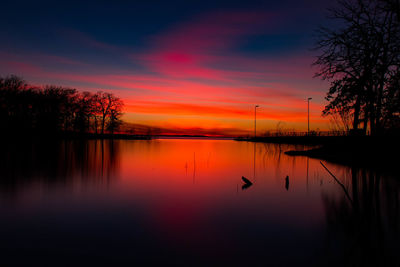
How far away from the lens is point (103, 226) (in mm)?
8133

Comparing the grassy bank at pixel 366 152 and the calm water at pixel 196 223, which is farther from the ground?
the grassy bank at pixel 366 152

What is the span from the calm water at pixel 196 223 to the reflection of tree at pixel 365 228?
3 cm

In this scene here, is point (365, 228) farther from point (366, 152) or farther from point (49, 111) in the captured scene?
point (49, 111)

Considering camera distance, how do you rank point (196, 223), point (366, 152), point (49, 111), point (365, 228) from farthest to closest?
point (49, 111), point (366, 152), point (196, 223), point (365, 228)

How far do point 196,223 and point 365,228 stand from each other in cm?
543

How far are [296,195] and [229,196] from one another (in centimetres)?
351

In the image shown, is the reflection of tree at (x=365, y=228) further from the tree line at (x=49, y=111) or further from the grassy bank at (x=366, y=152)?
the tree line at (x=49, y=111)

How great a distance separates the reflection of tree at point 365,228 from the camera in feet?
20.0

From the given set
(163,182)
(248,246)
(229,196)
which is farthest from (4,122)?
(248,246)

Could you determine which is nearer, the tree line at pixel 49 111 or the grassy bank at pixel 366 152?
the grassy bank at pixel 366 152

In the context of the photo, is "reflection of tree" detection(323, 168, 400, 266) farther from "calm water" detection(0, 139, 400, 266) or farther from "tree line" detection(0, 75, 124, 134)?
"tree line" detection(0, 75, 124, 134)

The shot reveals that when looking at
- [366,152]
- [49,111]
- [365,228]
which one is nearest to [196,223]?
[365,228]

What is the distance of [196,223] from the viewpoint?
28.8 ft

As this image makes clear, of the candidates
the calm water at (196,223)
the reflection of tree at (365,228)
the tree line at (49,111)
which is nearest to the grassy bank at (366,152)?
the calm water at (196,223)
